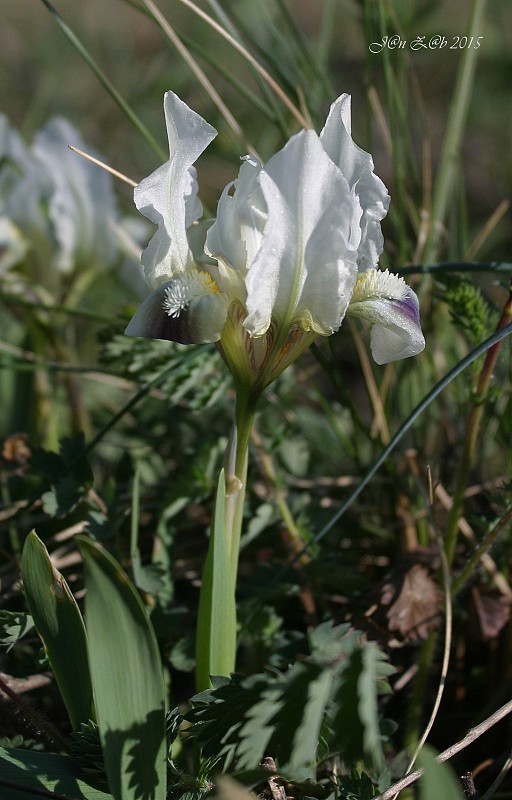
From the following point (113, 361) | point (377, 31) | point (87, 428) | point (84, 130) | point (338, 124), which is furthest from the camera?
point (84, 130)

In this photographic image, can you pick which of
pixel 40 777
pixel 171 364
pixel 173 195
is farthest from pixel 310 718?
pixel 171 364

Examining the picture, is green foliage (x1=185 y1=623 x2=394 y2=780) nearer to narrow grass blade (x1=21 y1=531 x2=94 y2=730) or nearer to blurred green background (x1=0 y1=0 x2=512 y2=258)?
narrow grass blade (x1=21 y1=531 x2=94 y2=730)

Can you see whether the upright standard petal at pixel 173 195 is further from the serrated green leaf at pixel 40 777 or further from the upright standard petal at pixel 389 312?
the serrated green leaf at pixel 40 777

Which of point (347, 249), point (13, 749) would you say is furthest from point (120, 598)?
point (347, 249)

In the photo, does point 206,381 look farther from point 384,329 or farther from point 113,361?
point 384,329

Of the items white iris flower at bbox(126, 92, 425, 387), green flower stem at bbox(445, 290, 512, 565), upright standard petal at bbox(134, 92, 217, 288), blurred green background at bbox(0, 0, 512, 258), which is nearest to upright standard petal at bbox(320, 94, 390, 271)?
white iris flower at bbox(126, 92, 425, 387)

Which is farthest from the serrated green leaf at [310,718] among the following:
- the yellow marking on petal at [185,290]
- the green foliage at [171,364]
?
the green foliage at [171,364]
